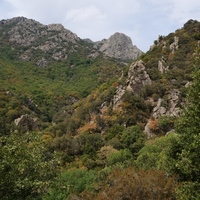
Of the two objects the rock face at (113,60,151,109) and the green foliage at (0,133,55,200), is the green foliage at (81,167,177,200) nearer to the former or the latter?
the green foliage at (0,133,55,200)

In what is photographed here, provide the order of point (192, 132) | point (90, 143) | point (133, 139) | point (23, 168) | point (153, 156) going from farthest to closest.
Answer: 1. point (90, 143)
2. point (133, 139)
3. point (153, 156)
4. point (192, 132)
5. point (23, 168)

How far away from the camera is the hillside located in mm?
15016

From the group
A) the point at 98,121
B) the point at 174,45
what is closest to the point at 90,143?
the point at 98,121

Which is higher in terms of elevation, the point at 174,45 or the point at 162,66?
the point at 174,45

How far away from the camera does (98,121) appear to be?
61781mm

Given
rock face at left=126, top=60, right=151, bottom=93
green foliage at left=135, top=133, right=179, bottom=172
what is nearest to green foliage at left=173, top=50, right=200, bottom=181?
green foliage at left=135, top=133, right=179, bottom=172

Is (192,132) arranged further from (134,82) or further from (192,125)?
(134,82)

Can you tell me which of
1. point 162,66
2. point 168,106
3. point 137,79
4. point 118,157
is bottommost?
point 118,157

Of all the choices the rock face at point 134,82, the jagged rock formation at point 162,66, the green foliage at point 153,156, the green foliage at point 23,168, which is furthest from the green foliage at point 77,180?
the jagged rock formation at point 162,66

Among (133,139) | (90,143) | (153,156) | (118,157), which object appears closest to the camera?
(153,156)

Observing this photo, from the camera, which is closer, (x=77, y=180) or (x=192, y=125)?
(x=192, y=125)

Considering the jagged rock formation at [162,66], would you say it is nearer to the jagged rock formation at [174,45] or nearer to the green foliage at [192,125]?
the jagged rock formation at [174,45]

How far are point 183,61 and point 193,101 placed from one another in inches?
2200

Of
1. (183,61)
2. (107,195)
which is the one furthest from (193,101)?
(183,61)
